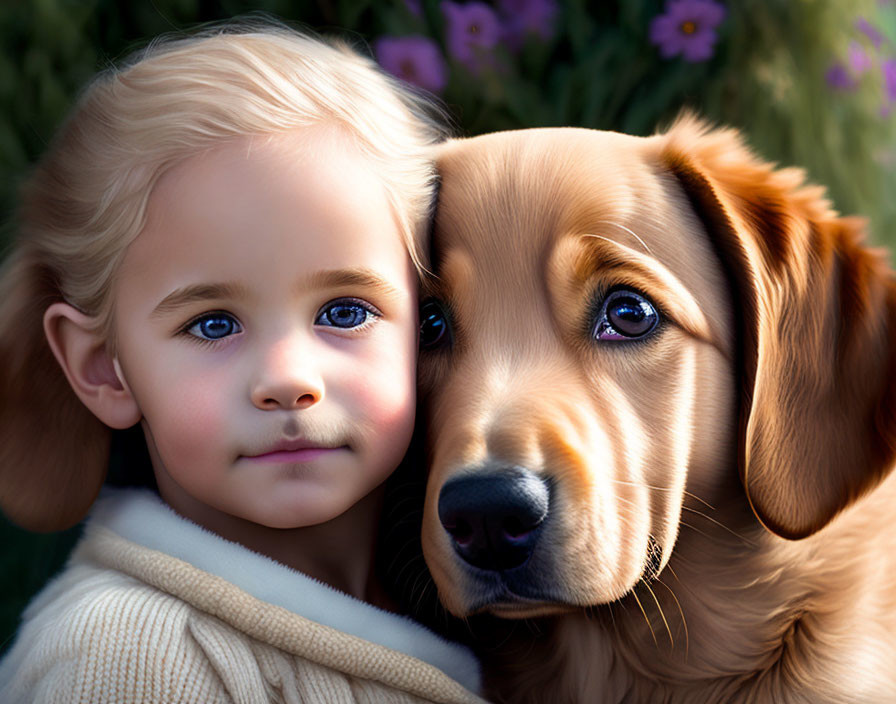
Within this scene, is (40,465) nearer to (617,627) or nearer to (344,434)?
(344,434)

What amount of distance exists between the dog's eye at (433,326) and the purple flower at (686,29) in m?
1.41

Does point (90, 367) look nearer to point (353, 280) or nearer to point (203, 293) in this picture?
point (203, 293)

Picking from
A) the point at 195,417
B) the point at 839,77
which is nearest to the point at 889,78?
the point at 839,77

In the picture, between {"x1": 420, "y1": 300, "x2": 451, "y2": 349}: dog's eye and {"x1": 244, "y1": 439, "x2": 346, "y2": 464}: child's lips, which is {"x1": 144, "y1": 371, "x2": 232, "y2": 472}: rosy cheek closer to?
{"x1": 244, "y1": 439, "x2": 346, "y2": 464}: child's lips

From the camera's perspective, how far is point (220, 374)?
5.85ft

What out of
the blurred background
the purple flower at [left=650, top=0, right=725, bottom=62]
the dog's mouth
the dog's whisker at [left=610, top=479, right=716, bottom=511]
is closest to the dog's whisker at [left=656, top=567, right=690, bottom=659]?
the dog's whisker at [left=610, top=479, right=716, bottom=511]

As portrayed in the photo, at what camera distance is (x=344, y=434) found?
6.05ft

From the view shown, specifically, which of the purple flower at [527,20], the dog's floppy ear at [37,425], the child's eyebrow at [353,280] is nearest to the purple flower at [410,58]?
the purple flower at [527,20]

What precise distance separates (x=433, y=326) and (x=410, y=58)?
1.08 metres

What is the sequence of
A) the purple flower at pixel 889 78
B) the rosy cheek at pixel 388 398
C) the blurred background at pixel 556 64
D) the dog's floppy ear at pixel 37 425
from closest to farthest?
1. the rosy cheek at pixel 388 398
2. the dog's floppy ear at pixel 37 425
3. the blurred background at pixel 556 64
4. the purple flower at pixel 889 78

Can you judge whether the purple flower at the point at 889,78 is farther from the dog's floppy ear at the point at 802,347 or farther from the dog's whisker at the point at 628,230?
the dog's whisker at the point at 628,230

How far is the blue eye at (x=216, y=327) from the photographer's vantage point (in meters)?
1.82

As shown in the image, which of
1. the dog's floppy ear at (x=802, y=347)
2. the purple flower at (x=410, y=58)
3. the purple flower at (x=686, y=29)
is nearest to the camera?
the dog's floppy ear at (x=802, y=347)

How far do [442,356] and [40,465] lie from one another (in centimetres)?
88
